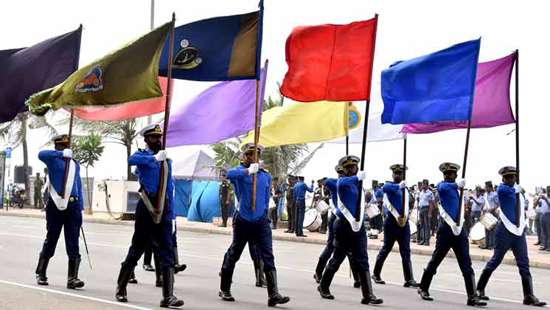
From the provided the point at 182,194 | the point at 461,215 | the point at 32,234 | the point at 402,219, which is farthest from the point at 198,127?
the point at 182,194

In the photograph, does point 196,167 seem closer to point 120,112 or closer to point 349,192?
point 120,112

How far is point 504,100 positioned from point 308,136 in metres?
3.17

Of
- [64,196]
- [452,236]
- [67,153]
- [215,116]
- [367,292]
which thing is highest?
[215,116]

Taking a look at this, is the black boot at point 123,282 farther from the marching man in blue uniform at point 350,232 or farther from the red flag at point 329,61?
the red flag at point 329,61

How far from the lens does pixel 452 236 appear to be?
471 inches

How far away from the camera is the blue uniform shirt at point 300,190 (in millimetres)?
26806

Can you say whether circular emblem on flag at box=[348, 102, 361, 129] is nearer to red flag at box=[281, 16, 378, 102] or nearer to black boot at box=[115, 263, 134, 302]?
red flag at box=[281, 16, 378, 102]

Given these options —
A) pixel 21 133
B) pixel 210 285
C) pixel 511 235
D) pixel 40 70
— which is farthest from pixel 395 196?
pixel 21 133

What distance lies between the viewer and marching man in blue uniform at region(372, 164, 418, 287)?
13812mm

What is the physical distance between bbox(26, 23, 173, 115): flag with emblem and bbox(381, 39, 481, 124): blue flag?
4.13 metres

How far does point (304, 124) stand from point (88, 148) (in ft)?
95.3

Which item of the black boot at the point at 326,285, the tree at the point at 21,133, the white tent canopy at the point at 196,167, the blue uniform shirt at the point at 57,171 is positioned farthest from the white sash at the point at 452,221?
the tree at the point at 21,133

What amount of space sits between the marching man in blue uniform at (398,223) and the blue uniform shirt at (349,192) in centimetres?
201

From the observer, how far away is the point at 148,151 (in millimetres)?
10438
